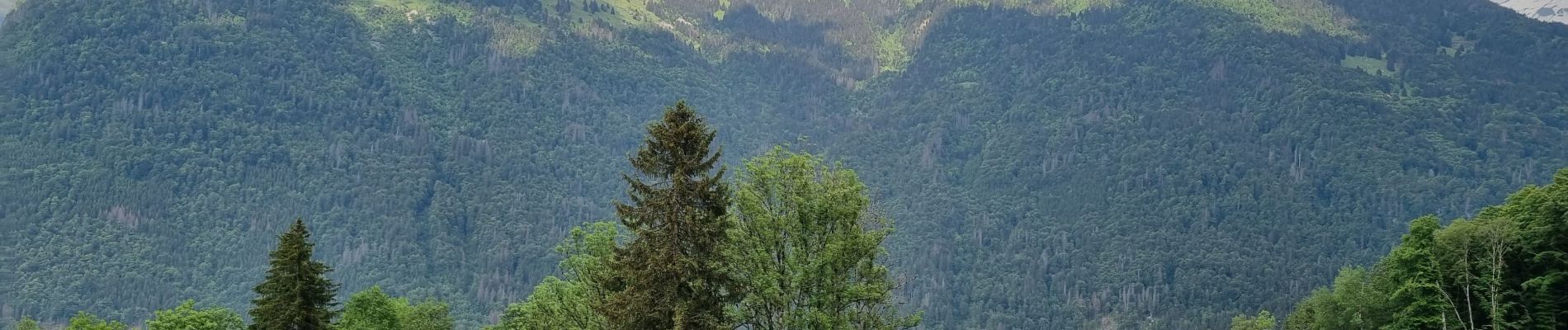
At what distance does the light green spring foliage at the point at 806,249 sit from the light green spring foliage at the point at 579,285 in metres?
6.97

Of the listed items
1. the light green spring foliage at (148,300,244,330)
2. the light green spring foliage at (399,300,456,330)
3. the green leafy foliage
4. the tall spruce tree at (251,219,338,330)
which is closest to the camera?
the tall spruce tree at (251,219,338,330)

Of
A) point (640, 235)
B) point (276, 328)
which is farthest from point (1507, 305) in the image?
point (276, 328)

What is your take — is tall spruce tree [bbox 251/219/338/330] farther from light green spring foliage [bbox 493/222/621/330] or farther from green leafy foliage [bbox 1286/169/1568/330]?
green leafy foliage [bbox 1286/169/1568/330]

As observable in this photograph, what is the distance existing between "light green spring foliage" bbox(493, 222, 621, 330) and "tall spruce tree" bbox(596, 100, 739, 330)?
5.32m

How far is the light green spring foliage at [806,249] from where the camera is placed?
40.0 metres

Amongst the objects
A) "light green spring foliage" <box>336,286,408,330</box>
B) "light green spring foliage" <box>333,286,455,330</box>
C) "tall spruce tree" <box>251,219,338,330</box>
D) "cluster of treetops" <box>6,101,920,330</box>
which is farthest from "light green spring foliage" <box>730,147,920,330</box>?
"light green spring foliage" <box>336,286,408,330</box>

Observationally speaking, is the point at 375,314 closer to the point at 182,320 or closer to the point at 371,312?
the point at 371,312

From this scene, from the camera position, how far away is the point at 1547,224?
66.4 m

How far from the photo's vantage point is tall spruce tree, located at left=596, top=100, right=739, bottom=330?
132ft

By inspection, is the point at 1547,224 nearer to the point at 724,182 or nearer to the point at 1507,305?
the point at 1507,305

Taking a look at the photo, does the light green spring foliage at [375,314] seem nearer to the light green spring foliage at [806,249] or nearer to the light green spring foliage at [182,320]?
the light green spring foliage at [182,320]

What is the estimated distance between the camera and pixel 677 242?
40.5 m

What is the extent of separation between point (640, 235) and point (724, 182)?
2772mm

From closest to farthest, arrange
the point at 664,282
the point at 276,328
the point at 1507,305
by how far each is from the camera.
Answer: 1. the point at 664,282
2. the point at 276,328
3. the point at 1507,305
